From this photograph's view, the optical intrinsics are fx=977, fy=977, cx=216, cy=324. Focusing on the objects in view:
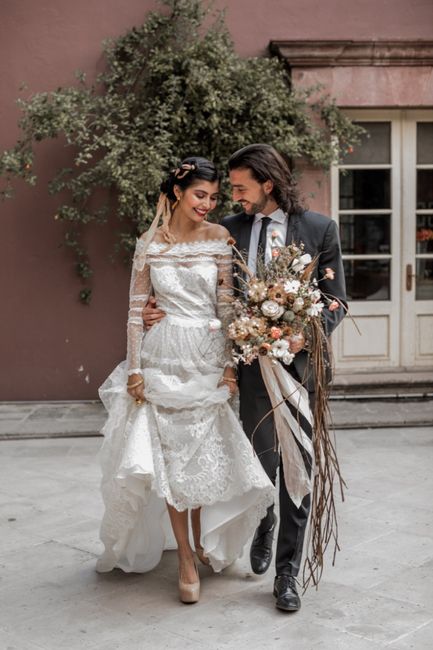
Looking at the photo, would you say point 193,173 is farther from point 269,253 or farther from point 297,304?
point 297,304

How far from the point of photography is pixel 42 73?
29.0ft

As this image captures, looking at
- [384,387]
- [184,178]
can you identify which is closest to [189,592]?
[184,178]

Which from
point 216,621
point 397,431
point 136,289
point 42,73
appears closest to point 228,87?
point 42,73

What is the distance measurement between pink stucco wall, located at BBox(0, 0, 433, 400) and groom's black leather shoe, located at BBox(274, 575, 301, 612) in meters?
5.05

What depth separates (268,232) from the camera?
433 cm

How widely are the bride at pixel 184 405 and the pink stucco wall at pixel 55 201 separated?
4.56 metres

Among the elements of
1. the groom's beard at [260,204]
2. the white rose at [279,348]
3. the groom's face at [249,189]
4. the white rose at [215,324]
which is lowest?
the white rose at [279,348]

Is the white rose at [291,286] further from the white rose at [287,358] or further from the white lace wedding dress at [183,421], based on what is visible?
the white lace wedding dress at [183,421]

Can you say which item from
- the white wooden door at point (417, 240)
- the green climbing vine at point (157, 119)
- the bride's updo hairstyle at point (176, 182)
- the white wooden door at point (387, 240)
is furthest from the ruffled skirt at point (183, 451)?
the white wooden door at point (417, 240)

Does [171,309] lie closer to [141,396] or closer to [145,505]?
[141,396]

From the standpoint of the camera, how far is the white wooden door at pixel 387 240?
9.20m

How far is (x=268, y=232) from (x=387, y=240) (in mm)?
5196

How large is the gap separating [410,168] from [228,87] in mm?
2035

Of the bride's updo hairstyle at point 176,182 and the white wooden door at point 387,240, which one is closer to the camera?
the bride's updo hairstyle at point 176,182
